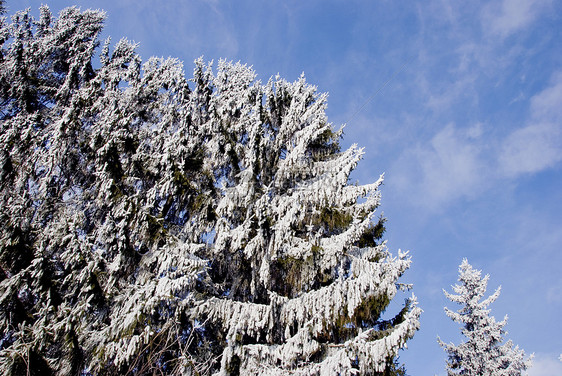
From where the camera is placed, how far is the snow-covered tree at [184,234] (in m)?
6.09

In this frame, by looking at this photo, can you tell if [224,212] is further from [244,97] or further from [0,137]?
[0,137]

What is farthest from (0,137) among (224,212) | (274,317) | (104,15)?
(104,15)

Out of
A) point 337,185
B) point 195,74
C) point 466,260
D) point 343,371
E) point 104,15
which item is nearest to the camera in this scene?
point 343,371

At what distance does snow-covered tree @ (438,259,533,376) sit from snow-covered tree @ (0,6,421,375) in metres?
12.6

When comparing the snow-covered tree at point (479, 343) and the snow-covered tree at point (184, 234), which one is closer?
the snow-covered tree at point (184, 234)

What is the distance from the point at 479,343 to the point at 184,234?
16.5 meters

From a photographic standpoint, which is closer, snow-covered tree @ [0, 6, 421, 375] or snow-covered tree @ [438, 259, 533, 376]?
snow-covered tree @ [0, 6, 421, 375]

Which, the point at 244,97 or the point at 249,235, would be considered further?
the point at 244,97

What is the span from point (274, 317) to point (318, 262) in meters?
1.55

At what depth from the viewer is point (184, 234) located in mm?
8438

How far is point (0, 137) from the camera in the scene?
29.4ft

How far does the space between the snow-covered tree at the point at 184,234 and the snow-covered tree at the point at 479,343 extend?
41.5 ft

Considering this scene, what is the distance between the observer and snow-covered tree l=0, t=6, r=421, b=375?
6.09m

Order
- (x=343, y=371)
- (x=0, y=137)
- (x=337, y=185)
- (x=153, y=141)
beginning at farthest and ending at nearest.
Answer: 1. (x=153, y=141)
2. (x=0, y=137)
3. (x=337, y=185)
4. (x=343, y=371)
